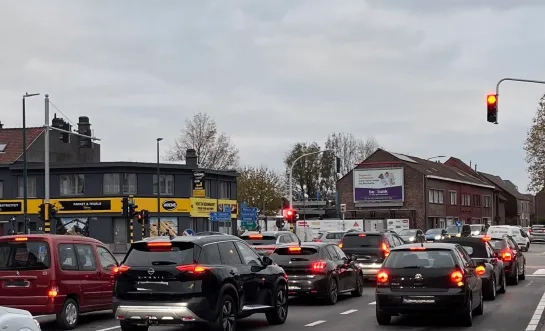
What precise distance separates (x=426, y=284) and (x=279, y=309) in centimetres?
276

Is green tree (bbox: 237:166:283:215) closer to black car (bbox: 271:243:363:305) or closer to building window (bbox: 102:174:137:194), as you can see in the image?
building window (bbox: 102:174:137:194)

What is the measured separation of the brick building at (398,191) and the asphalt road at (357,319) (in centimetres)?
6298

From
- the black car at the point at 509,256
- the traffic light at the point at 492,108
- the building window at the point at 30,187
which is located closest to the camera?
the black car at the point at 509,256

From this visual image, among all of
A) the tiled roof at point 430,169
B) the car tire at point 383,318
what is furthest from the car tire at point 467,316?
the tiled roof at point 430,169

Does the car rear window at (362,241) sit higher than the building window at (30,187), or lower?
lower

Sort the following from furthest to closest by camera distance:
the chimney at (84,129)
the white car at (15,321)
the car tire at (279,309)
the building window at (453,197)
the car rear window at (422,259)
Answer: the building window at (453,197) → the chimney at (84,129) → the car tire at (279,309) → the car rear window at (422,259) → the white car at (15,321)

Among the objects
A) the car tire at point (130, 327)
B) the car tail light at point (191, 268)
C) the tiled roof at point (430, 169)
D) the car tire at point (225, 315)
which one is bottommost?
the car tire at point (130, 327)

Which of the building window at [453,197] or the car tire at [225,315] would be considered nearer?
the car tire at [225,315]

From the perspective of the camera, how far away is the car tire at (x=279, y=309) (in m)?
15.7

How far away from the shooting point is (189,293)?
515 inches

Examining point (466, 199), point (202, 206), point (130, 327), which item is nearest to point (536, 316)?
point (130, 327)

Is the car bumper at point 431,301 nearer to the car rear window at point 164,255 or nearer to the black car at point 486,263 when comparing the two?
the car rear window at point 164,255

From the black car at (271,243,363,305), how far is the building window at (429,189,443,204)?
66.3m

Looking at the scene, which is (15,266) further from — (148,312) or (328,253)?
(328,253)
